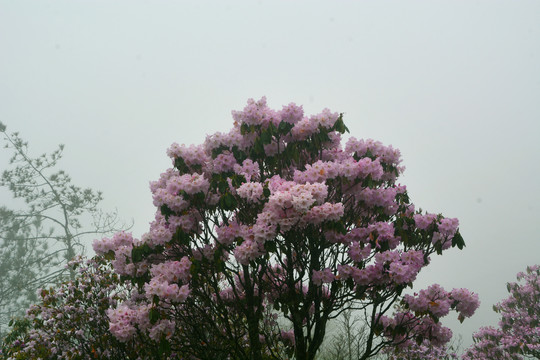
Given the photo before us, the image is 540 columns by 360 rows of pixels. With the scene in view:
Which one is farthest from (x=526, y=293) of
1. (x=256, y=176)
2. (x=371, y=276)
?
(x=256, y=176)

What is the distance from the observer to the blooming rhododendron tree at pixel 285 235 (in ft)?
15.6

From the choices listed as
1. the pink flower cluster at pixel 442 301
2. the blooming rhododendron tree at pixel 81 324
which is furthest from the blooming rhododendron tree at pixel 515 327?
the blooming rhododendron tree at pixel 81 324

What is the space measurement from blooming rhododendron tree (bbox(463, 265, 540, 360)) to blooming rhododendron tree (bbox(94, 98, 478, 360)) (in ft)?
20.8

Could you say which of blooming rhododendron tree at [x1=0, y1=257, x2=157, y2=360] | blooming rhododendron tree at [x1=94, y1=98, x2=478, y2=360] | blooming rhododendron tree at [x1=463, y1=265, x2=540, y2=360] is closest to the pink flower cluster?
blooming rhododendron tree at [x1=94, y1=98, x2=478, y2=360]

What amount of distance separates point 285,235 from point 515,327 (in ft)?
30.4

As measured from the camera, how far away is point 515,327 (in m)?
10.9

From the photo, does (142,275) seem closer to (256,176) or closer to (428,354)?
(256,176)

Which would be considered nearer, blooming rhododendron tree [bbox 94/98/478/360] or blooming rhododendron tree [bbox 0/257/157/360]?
blooming rhododendron tree [bbox 94/98/478/360]

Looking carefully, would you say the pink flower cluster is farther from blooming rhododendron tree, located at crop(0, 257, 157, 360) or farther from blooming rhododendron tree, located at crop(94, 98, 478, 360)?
blooming rhododendron tree, located at crop(0, 257, 157, 360)

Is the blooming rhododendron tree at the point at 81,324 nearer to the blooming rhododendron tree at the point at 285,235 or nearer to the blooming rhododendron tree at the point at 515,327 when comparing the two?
the blooming rhododendron tree at the point at 285,235

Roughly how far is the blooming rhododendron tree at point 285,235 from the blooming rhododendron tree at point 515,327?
6354 mm

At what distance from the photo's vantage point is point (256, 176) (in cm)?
555

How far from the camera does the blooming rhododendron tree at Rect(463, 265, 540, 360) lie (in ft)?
34.0

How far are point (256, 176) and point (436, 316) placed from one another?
281 cm
